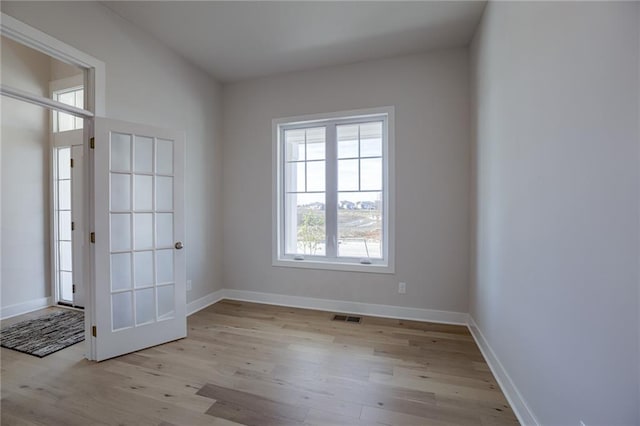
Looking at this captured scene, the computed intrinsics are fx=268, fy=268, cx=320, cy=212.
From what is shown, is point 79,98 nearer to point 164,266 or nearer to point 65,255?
point 164,266

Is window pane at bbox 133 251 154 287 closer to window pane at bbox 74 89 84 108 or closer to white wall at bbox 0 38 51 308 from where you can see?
window pane at bbox 74 89 84 108

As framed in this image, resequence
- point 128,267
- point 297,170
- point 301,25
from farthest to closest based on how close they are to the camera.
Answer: point 297,170, point 301,25, point 128,267

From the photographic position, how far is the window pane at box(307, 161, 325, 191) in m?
3.53

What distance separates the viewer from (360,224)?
339cm

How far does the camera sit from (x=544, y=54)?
1.42 m

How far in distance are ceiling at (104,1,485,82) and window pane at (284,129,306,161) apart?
0.82 m

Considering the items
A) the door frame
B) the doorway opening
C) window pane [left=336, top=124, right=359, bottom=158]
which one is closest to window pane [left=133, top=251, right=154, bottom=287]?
the door frame

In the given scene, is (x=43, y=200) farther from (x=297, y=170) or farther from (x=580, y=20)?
(x=580, y=20)

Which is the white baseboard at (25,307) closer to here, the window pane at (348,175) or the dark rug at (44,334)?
the dark rug at (44,334)

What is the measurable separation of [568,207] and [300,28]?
2.66 metres

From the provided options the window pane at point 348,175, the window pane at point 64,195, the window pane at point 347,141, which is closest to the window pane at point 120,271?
the window pane at point 64,195

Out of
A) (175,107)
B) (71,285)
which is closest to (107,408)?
(71,285)

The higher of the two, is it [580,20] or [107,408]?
[580,20]

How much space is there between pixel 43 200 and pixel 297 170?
10.9ft
